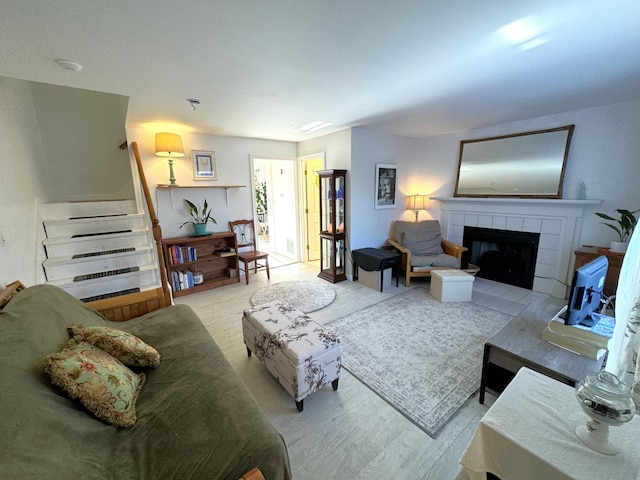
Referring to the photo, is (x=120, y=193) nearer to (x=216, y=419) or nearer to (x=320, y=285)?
(x=320, y=285)

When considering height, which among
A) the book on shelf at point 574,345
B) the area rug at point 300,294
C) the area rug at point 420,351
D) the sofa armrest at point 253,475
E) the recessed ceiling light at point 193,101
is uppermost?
the recessed ceiling light at point 193,101

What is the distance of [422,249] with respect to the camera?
4191 millimetres

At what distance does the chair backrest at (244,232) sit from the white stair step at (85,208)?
1420 millimetres

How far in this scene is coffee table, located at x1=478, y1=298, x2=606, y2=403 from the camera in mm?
1471

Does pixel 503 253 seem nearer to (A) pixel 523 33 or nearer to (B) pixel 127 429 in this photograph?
(A) pixel 523 33

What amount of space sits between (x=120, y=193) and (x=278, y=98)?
3.07 m

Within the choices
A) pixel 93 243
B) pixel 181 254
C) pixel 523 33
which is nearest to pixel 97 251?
pixel 93 243

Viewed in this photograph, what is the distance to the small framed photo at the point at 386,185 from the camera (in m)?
4.31

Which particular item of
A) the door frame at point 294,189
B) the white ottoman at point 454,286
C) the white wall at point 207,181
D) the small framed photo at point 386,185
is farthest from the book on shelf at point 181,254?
the white ottoman at point 454,286

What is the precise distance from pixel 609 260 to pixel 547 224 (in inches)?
33.1

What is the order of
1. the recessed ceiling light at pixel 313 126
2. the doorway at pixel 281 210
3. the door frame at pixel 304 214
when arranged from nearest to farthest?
1. the recessed ceiling light at pixel 313 126
2. the door frame at pixel 304 214
3. the doorway at pixel 281 210

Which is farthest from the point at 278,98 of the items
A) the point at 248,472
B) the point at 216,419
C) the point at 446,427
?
the point at 446,427

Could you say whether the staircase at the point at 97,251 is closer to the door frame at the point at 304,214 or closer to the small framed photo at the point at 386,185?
the door frame at the point at 304,214

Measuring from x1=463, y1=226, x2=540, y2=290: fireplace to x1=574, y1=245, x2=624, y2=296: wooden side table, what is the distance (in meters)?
0.61
